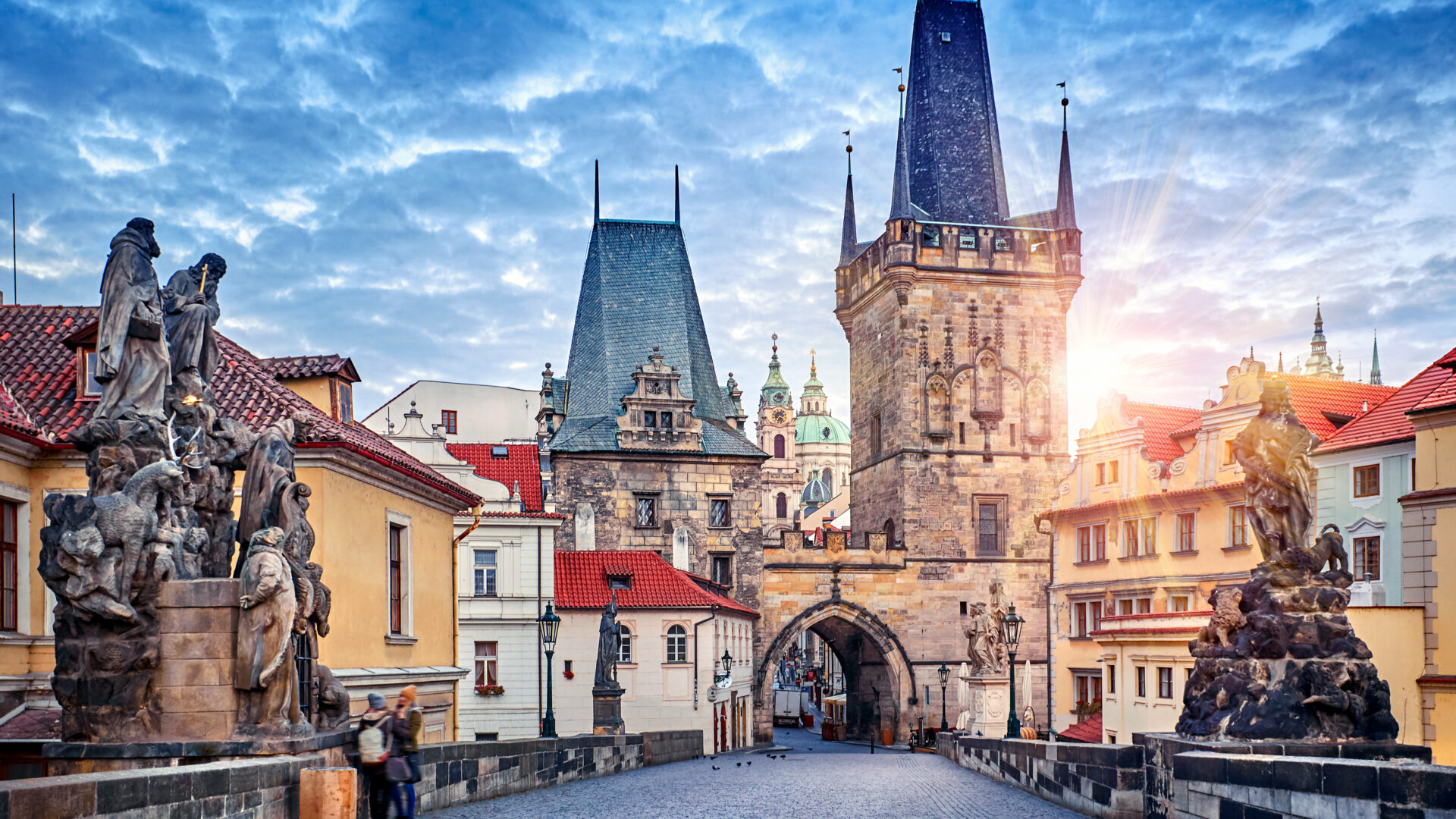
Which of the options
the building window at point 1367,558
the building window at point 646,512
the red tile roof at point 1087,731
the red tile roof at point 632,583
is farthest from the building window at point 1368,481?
the building window at point 646,512

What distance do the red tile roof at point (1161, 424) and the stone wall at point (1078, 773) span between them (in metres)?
19.0

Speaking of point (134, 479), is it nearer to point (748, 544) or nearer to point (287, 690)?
point (287, 690)

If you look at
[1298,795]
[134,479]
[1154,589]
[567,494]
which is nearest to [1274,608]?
[1298,795]

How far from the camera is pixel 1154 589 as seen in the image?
37.3m

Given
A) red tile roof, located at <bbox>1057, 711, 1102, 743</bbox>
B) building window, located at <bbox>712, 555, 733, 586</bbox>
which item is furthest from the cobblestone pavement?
building window, located at <bbox>712, 555, 733, 586</bbox>

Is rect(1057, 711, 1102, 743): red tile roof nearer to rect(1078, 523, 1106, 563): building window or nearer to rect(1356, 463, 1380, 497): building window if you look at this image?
rect(1078, 523, 1106, 563): building window

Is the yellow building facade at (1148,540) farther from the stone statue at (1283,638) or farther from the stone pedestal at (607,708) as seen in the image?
the stone statue at (1283,638)

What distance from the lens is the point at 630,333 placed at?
160 feet

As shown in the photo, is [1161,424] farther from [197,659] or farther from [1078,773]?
[197,659]

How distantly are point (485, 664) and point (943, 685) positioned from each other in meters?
16.8

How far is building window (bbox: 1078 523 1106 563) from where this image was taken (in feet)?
134

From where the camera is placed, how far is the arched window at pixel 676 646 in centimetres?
3728

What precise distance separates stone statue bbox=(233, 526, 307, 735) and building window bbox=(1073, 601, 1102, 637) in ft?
114

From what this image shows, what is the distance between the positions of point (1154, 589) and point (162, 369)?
3197cm
